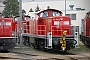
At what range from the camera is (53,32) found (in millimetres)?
19828

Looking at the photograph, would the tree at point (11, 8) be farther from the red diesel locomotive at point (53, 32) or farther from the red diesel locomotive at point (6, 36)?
the red diesel locomotive at point (6, 36)

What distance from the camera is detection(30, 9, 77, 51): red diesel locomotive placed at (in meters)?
18.9

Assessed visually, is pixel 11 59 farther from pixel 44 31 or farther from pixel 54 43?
pixel 44 31

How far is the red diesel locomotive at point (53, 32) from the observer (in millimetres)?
18916

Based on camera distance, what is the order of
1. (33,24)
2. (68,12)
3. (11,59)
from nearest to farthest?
(11,59) → (33,24) → (68,12)

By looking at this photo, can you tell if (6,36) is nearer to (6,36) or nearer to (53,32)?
(6,36)

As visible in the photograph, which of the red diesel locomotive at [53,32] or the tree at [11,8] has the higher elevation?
the tree at [11,8]

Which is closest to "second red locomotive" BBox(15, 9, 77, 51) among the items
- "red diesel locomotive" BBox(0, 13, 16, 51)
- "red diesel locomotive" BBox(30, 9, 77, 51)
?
"red diesel locomotive" BBox(30, 9, 77, 51)

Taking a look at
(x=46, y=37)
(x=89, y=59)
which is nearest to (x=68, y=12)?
(x=46, y=37)

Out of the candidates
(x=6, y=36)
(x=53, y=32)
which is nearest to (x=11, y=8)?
(x=6, y=36)

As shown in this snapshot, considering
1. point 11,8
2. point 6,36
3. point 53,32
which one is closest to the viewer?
point 6,36

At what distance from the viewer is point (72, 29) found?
2000 centimetres

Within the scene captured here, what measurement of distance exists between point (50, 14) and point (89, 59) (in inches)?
258

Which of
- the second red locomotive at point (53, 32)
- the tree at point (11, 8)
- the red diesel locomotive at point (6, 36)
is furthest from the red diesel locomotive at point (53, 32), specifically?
the tree at point (11, 8)
